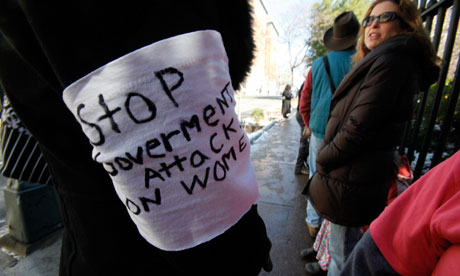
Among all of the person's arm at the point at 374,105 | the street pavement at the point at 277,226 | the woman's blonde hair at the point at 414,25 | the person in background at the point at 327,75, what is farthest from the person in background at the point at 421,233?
the person in background at the point at 327,75

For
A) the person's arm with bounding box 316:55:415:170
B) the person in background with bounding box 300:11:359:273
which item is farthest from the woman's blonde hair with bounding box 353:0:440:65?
the person in background with bounding box 300:11:359:273

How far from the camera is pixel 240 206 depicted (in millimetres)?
638

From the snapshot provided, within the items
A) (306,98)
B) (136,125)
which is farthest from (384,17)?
(136,125)

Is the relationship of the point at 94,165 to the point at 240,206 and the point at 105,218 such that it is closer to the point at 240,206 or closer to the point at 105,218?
the point at 105,218

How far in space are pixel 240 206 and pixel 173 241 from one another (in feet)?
0.64

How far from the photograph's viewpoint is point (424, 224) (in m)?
0.60

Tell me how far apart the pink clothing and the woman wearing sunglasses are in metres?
0.73

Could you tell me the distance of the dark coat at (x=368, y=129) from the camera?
1285 millimetres

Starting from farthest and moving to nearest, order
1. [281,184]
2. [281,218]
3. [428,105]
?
[281,184], [428,105], [281,218]

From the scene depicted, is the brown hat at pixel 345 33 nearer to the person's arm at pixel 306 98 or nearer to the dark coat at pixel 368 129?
the person's arm at pixel 306 98

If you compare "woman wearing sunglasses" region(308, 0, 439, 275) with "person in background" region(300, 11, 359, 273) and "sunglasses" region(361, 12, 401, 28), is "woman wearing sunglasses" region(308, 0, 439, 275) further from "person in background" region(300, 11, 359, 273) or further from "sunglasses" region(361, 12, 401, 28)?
"person in background" region(300, 11, 359, 273)

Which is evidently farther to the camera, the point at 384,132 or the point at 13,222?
the point at 13,222

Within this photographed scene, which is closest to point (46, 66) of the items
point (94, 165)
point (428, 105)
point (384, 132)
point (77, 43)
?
point (77, 43)

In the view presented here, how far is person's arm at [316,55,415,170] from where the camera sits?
1268mm
